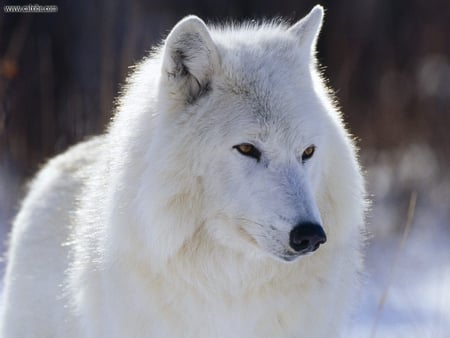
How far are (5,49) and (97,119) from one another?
2220 mm

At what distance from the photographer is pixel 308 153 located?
131 inches

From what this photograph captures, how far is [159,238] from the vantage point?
331cm

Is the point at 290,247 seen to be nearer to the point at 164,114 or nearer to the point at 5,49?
the point at 164,114

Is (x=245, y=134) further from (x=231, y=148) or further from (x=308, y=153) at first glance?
(x=308, y=153)

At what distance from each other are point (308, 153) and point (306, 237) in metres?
0.46

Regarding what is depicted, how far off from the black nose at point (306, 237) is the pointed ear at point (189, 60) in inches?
29.1

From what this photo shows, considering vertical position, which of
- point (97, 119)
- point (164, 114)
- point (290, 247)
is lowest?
point (97, 119)

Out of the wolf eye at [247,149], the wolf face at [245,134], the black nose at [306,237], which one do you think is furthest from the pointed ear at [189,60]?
the black nose at [306,237]

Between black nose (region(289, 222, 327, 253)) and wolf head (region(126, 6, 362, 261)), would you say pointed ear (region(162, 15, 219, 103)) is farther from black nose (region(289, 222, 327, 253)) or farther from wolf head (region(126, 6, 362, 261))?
black nose (region(289, 222, 327, 253))

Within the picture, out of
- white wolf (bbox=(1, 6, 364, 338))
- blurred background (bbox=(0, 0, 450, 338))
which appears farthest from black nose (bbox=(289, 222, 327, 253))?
blurred background (bbox=(0, 0, 450, 338))

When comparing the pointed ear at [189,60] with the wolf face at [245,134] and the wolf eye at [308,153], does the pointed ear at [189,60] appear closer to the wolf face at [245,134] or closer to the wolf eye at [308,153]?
the wolf face at [245,134]

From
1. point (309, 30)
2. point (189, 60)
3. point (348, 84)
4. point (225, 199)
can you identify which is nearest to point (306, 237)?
point (225, 199)

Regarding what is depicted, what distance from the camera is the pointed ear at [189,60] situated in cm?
331

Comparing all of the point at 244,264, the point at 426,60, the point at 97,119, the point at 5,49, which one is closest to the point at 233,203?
the point at 244,264
